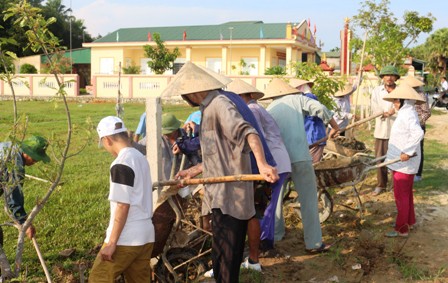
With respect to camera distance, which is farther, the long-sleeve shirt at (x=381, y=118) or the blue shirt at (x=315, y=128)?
the long-sleeve shirt at (x=381, y=118)

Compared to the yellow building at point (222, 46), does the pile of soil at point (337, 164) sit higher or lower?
lower

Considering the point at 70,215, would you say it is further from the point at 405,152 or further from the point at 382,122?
the point at 382,122

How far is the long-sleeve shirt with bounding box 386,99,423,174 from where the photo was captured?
5562 millimetres

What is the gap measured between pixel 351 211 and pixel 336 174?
126 centimetres

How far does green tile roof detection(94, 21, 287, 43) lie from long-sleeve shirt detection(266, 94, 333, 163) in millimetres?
30055

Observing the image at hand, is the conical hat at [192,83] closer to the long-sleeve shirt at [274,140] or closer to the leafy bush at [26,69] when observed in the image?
the long-sleeve shirt at [274,140]

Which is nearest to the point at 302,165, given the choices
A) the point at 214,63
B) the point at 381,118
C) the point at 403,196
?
the point at 403,196

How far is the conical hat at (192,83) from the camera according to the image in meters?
3.64

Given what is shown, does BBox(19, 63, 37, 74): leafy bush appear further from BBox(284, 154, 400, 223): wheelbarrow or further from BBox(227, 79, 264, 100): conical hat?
BBox(227, 79, 264, 100): conical hat

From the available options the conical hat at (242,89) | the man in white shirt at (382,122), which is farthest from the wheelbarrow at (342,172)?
the man in white shirt at (382,122)

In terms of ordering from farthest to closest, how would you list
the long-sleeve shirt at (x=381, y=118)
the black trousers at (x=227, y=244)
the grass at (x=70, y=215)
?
the long-sleeve shirt at (x=381, y=118), the grass at (x=70, y=215), the black trousers at (x=227, y=244)

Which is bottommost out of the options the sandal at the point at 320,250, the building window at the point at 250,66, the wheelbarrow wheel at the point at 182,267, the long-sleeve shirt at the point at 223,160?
the sandal at the point at 320,250

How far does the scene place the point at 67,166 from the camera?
9.22 metres

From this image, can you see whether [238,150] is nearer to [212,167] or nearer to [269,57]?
[212,167]
